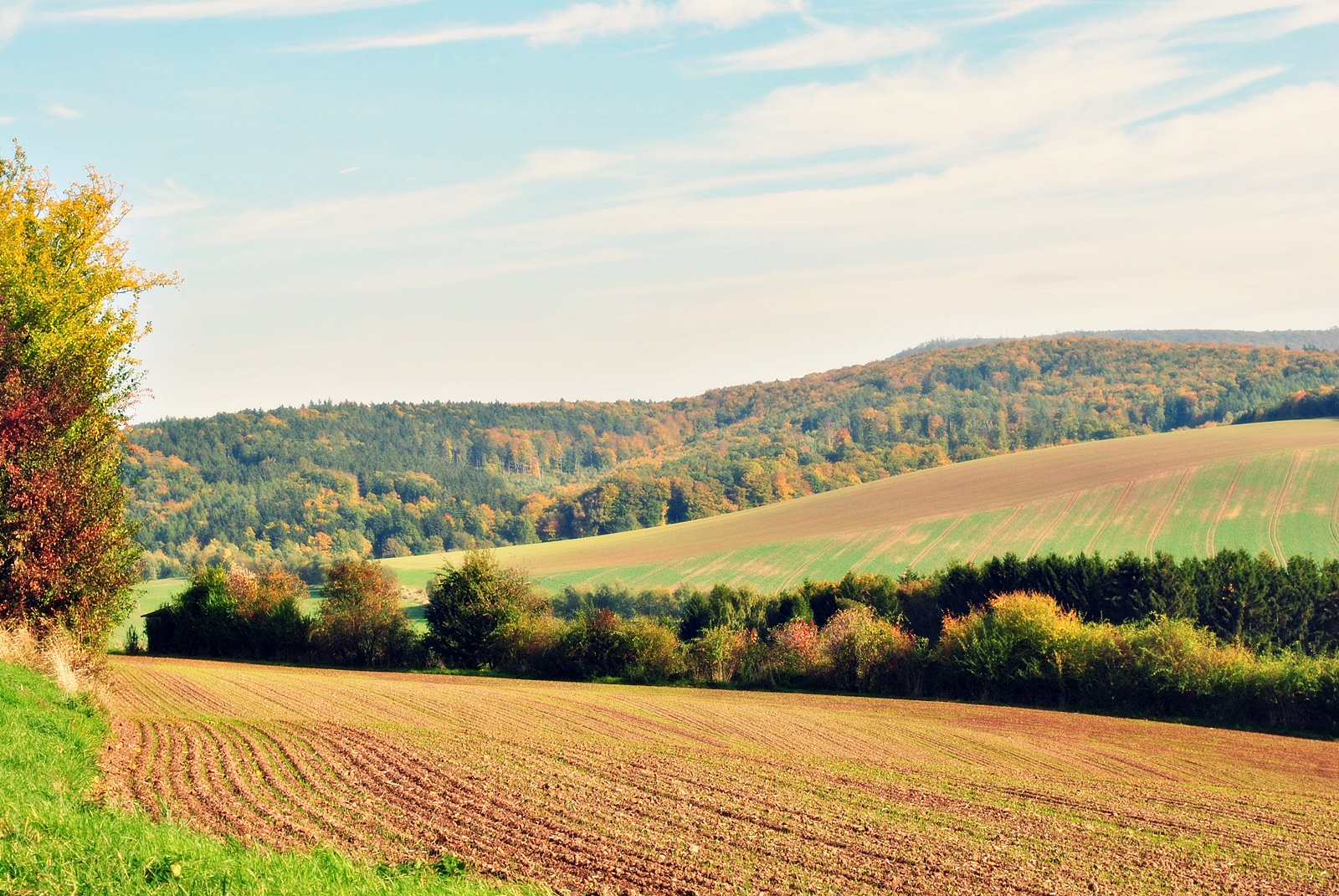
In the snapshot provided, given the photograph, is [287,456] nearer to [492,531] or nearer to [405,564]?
[492,531]

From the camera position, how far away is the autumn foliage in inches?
915

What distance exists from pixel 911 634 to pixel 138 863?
141ft

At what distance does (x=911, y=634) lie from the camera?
48.1 metres

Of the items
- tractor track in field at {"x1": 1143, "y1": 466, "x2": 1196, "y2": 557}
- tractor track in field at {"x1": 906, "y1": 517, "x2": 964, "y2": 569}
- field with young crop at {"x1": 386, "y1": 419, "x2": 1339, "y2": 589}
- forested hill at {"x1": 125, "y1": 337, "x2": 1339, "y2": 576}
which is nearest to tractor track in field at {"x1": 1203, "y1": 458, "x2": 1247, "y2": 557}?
field with young crop at {"x1": 386, "y1": 419, "x2": 1339, "y2": 589}

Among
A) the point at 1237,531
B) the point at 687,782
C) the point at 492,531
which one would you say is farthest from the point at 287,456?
the point at 687,782

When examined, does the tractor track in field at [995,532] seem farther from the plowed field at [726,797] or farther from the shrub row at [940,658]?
the plowed field at [726,797]

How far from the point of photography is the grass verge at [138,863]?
309 inches

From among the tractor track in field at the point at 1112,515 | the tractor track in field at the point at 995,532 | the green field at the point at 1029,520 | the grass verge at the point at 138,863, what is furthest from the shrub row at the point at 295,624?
the tractor track in field at the point at 1112,515

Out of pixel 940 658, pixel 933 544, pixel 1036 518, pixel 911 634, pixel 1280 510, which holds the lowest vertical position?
pixel 940 658

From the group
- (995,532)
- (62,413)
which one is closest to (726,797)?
(62,413)

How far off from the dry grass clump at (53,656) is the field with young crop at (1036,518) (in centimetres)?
6778

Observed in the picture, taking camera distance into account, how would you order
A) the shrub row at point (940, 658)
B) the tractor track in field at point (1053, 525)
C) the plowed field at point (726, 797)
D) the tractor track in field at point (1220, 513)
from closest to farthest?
the plowed field at point (726, 797) → the shrub row at point (940, 658) → the tractor track in field at point (1220, 513) → the tractor track in field at point (1053, 525)

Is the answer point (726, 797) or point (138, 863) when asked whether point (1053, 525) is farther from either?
point (138, 863)

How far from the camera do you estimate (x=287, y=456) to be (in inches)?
7781
